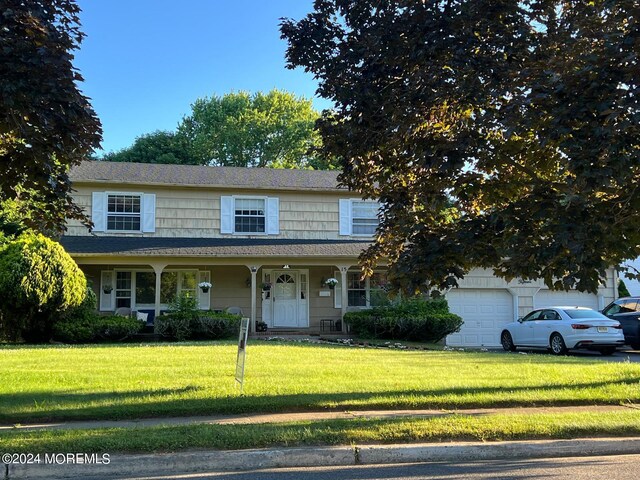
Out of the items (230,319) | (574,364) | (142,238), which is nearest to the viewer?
(574,364)

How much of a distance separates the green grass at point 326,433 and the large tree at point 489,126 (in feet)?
5.65

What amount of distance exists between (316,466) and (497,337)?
679 inches

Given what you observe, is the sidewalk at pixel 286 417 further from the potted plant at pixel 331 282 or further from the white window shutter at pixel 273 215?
the white window shutter at pixel 273 215

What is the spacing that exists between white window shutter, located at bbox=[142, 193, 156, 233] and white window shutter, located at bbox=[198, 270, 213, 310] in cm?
239

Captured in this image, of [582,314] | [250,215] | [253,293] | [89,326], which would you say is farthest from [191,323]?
[582,314]

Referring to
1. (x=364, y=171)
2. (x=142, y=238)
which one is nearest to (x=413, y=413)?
(x=364, y=171)

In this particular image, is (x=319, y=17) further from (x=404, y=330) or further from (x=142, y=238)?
(x=142, y=238)

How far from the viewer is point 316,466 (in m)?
5.61

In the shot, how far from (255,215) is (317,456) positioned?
16019 mm

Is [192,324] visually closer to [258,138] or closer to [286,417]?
[286,417]

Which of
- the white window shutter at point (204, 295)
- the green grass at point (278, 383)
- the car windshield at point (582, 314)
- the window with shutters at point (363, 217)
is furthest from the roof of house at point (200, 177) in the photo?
the green grass at point (278, 383)

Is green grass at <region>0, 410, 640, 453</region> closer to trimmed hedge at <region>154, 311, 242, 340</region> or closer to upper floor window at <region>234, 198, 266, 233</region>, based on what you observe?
trimmed hedge at <region>154, 311, 242, 340</region>

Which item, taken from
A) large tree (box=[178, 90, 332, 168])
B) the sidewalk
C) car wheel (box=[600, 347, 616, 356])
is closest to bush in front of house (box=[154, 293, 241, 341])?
the sidewalk

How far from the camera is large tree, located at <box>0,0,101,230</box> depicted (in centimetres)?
614
